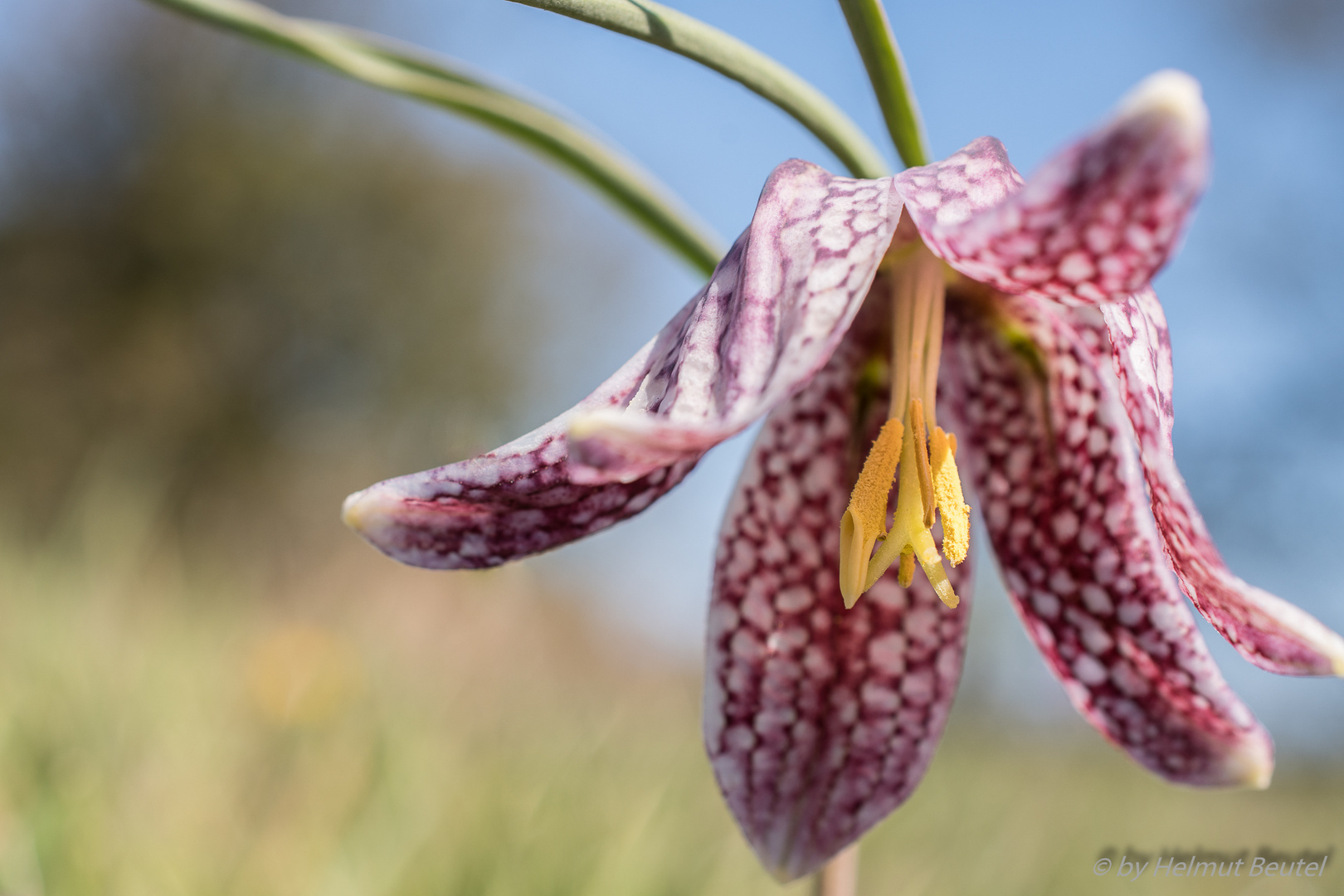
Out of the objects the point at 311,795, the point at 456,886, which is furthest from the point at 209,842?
the point at 456,886

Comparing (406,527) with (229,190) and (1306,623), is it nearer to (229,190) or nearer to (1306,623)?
(1306,623)

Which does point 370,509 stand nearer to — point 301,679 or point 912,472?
point 912,472

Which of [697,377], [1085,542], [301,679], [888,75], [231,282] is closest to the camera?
[697,377]

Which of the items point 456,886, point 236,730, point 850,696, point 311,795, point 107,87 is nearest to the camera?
point 850,696

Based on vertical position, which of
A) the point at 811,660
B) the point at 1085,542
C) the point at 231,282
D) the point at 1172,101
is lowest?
the point at 811,660

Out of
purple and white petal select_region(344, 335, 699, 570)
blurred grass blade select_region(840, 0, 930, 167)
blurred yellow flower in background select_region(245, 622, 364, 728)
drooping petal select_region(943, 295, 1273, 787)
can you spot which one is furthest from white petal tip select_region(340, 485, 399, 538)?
blurred yellow flower in background select_region(245, 622, 364, 728)

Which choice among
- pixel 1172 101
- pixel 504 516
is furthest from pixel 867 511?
pixel 1172 101

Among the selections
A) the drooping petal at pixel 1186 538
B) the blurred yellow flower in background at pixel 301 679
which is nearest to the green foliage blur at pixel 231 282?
the blurred yellow flower in background at pixel 301 679

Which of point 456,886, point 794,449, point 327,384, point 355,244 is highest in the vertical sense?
point 355,244

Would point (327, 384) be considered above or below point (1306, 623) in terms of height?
above
